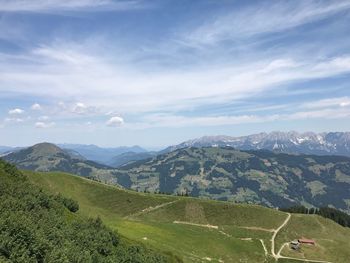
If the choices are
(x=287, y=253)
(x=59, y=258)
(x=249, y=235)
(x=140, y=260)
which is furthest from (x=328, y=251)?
(x=59, y=258)

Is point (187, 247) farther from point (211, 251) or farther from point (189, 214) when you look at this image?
point (189, 214)

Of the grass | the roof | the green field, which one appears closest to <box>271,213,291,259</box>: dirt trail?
the green field

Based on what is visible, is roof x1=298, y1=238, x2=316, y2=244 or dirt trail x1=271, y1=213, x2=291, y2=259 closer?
dirt trail x1=271, y1=213, x2=291, y2=259

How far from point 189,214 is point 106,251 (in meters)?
131

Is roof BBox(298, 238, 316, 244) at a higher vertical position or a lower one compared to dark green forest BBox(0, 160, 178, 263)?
lower

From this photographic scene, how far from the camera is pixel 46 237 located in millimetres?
50938

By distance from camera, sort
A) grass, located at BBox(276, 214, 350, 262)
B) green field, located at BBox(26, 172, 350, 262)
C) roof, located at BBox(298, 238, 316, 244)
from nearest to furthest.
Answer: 1. green field, located at BBox(26, 172, 350, 262)
2. grass, located at BBox(276, 214, 350, 262)
3. roof, located at BBox(298, 238, 316, 244)

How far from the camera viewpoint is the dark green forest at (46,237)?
139 feet

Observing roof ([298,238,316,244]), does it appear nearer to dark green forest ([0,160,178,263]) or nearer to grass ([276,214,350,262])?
grass ([276,214,350,262])

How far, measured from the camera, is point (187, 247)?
125 metres

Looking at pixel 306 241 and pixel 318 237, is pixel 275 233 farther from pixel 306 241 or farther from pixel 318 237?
pixel 318 237

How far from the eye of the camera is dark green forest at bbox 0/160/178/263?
42469mm

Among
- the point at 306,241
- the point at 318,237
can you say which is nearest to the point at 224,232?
the point at 306,241

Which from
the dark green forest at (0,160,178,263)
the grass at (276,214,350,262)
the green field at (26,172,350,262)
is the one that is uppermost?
the dark green forest at (0,160,178,263)
